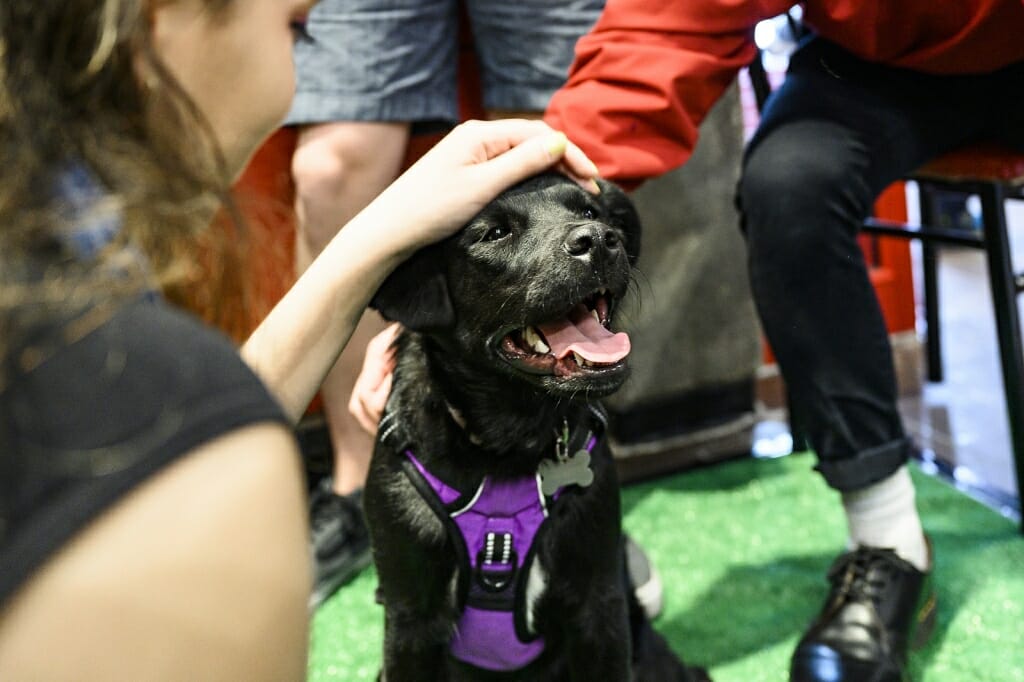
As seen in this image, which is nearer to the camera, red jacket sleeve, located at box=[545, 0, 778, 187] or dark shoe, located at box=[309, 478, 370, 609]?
red jacket sleeve, located at box=[545, 0, 778, 187]

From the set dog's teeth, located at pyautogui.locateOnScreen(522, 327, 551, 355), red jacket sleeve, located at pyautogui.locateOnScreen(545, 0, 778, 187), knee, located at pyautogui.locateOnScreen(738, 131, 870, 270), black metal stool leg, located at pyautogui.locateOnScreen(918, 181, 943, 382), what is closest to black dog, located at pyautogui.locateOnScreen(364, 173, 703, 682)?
dog's teeth, located at pyautogui.locateOnScreen(522, 327, 551, 355)

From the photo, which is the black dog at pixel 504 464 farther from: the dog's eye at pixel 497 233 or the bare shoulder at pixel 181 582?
the bare shoulder at pixel 181 582

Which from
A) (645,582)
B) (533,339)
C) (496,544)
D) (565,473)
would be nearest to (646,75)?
(533,339)

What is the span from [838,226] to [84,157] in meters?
1.13

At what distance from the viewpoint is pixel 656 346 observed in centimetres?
224

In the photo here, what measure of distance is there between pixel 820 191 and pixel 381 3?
2.66ft

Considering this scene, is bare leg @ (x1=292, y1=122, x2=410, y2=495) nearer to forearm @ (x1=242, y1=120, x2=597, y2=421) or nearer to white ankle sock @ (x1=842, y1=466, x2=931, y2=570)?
forearm @ (x1=242, y1=120, x2=597, y2=421)

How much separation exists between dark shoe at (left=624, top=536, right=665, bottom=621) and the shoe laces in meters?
0.28

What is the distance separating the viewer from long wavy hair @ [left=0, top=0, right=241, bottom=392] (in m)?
0.54

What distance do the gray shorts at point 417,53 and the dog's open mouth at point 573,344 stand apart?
681 mm

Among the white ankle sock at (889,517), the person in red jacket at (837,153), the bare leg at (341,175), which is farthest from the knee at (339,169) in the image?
the white ankle sock at (889,517)

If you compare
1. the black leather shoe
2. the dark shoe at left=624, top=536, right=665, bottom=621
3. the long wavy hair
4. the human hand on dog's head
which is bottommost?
the dark shoe at left=624, top=536, right=665, bottom=621

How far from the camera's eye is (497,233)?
4.04 ft

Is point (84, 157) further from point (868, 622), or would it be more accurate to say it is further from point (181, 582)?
point (868, 622)
